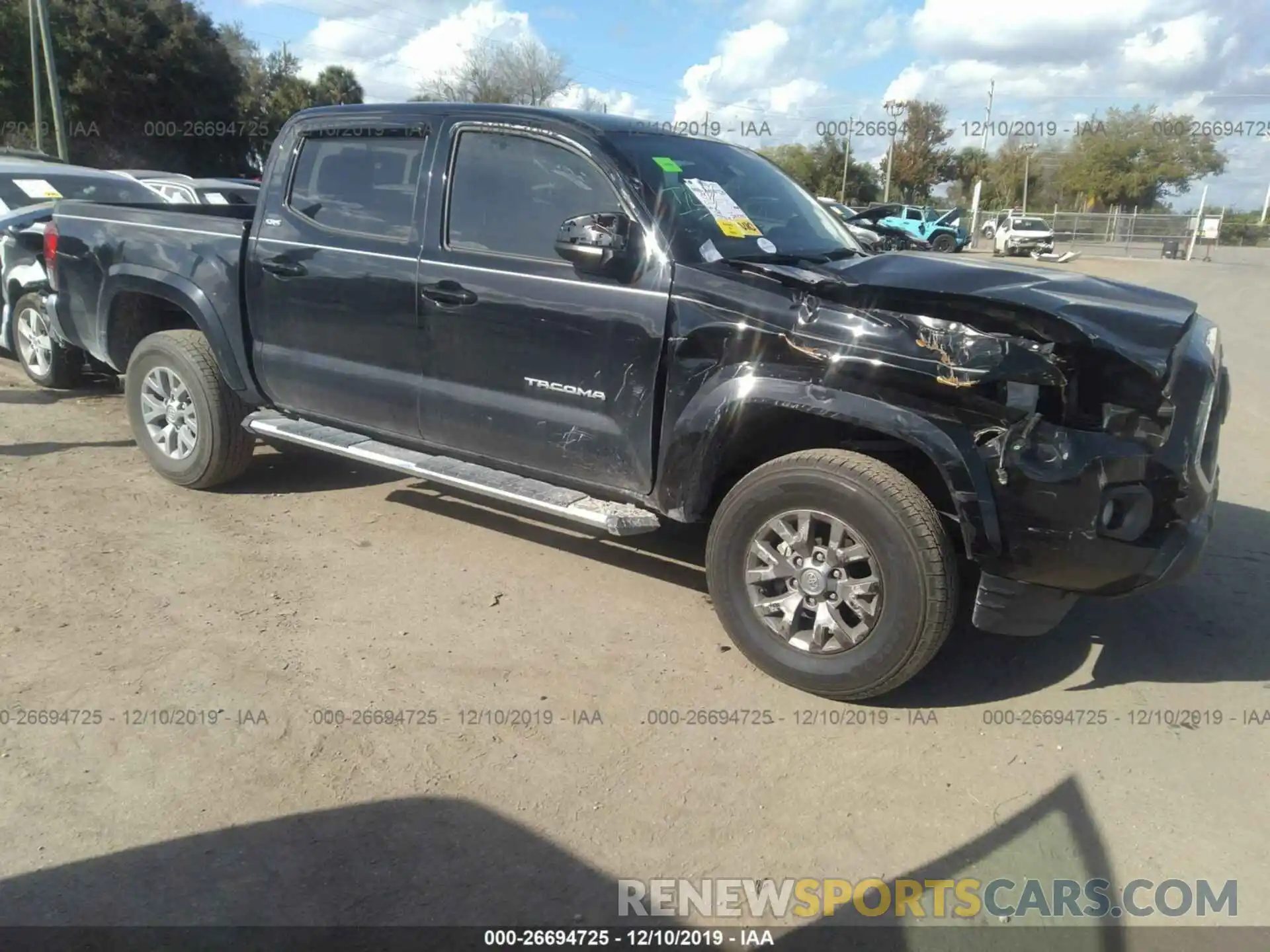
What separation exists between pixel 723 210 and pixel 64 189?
7495 mm

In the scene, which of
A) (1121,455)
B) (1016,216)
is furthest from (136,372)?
(1016,216)

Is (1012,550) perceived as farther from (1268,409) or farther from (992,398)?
(1268,409)

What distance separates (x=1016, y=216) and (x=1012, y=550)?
3768 cm

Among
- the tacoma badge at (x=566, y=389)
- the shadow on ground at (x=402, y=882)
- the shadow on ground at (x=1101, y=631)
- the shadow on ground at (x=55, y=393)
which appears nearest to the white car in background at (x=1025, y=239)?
the shadow on ground at (x=55, y=393)

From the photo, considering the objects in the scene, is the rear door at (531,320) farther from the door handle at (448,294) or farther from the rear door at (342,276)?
the rear door at (342,276)

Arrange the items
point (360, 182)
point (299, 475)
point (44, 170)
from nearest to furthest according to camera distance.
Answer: point (360, 182)
point (299, 475)
point (44, 170)

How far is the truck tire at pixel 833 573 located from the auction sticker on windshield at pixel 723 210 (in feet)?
3.47

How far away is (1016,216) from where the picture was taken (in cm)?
3719

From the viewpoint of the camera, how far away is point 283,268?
16.2 feet

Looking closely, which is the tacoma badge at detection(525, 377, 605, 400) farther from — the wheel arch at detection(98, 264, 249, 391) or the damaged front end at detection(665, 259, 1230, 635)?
the wheel arch at detection(98, 264, 249, 391)

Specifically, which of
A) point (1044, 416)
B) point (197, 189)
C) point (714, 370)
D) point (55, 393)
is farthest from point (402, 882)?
point (197, 189)

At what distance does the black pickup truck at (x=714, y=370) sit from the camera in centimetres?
327

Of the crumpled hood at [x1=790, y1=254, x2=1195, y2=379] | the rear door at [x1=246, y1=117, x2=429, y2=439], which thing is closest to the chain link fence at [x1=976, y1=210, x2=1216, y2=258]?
the crumpled hood at [x1=790, y1=254, x2=1195, y2=379]

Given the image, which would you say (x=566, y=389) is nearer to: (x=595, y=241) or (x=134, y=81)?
(x=595, y=241)
